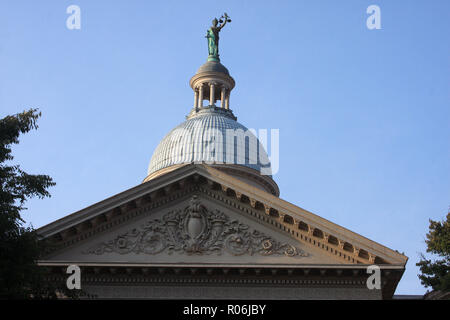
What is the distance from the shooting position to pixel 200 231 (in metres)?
23.5

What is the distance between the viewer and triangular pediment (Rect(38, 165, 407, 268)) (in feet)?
75.4

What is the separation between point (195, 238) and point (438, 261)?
36.5 feet

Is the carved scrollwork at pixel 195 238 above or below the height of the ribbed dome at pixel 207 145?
below

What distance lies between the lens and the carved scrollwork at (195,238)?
23.2 metres

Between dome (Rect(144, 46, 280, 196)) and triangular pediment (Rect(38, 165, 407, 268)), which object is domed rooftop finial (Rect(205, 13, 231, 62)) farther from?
triangular pediment (Rect(38, 165, 407, 268))

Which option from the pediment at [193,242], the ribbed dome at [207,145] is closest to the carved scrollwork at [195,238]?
the pediment at [193,242]

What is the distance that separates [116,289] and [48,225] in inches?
132

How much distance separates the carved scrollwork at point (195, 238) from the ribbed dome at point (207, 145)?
56.2 ft

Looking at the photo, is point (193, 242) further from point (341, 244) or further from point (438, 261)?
point (438, 261)

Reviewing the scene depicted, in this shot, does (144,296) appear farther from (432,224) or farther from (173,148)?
(173,148)

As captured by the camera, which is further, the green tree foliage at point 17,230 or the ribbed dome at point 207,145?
the ribbed dome at point 207,145

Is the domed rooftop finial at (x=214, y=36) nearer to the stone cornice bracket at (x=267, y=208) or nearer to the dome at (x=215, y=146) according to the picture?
the dome at (x=215, y=146)
